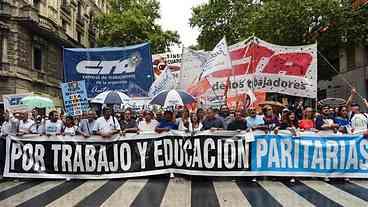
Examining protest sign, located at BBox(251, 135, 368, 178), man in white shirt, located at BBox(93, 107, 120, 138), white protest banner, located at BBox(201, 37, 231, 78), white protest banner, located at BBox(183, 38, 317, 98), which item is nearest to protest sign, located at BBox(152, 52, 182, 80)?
white protest banner, located at BBox(183, 38, 317, 98)

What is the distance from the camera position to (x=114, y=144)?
11977 millimetres

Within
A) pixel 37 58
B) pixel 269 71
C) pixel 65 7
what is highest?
pixel 65 7

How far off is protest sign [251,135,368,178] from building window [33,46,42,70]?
102 feet

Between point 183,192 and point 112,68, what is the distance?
23.6 feet

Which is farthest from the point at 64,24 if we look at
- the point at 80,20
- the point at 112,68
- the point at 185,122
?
the point at 185,122

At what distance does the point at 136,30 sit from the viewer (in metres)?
48.4

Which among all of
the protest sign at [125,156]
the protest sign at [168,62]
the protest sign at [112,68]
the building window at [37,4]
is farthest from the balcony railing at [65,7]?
the protest sign at [125,156]

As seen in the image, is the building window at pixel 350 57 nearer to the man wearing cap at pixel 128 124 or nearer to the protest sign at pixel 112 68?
the protest sign at pixel 112 68

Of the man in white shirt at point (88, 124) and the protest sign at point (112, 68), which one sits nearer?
the man in white shirt at point (88, 124)

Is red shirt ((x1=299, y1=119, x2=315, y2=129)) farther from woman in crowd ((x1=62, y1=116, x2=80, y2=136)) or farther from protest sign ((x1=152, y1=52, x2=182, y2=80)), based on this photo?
protest sign ((x1=152, y1=52, x2=182, y2=80))

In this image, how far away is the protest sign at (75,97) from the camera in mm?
15336

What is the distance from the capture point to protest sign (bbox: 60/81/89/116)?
15336 millimetres

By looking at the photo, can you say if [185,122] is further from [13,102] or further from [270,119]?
[13,102]

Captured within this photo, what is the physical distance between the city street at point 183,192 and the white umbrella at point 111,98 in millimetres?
3904
